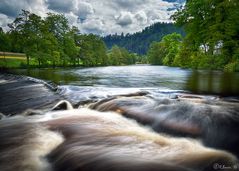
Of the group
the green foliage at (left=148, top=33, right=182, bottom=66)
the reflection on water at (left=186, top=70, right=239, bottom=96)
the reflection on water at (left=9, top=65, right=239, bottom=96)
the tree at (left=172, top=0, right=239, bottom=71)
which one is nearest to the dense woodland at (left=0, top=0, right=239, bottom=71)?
the tree at (left=172, top=0, right=239, bottom=71)

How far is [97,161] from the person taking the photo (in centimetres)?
455

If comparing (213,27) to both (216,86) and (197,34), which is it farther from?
(216,86)

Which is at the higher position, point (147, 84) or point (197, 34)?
point (197, 34)

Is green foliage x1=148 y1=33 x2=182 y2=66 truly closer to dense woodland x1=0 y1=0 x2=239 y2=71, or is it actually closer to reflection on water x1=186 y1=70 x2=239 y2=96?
dense woodland x1=0 y1=0 x2=239 y2=71

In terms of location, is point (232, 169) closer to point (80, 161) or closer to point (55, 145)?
point (80, 161)

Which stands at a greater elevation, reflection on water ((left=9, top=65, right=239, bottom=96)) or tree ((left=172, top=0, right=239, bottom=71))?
tree ((left=172, top=0, right=239, bottom=71))

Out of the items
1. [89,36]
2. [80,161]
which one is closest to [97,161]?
[80,161]

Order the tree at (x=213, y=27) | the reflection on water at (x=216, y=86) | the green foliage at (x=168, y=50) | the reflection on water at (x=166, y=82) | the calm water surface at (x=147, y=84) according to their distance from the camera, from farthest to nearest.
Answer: the green foliage at (x=168, y=50)
the tree at (x=213, y=27)
the reflection on water at (x=166, y=82)
the calm water surface at (x=147, y=84)
the reflection on water at (x=216, y=86)

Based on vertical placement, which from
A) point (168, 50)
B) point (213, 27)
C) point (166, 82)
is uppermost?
point (213, 27)

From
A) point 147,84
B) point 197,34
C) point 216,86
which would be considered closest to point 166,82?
point 147,84

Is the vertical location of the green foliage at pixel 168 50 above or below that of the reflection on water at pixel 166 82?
above

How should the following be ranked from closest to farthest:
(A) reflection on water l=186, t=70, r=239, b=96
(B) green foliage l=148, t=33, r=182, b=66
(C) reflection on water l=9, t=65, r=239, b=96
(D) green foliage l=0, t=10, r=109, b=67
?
(A) reflection on water l=186, t=70, r=239, b=96 < (C) reflection on water l=9, t=65, r=239, b=96 < (D) green foliage l=0, t=10, r=109, b=67 < (B) green foliage l=148, t=33, r=182, b=66

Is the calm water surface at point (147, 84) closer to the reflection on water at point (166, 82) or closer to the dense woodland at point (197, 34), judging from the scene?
the reflection on water at point (166, 82)

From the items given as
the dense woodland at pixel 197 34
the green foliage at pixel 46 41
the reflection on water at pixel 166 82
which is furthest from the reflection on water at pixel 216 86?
the green foliage at pixel 46 41
